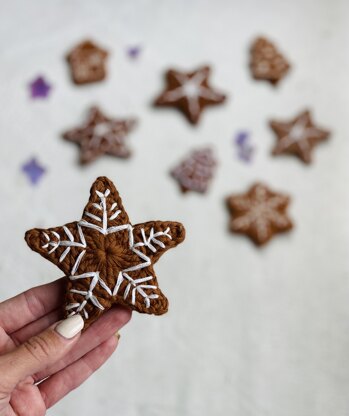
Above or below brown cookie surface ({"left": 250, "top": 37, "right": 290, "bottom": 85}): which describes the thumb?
below

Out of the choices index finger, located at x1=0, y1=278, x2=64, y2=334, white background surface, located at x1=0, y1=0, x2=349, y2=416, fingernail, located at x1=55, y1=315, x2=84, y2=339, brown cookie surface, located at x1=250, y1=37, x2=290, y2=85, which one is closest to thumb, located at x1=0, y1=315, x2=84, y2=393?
fingernail, located at x1=55, y1=315, x2=84, y2=339

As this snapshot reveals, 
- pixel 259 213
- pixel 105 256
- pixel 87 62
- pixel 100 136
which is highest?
pixel 87 62

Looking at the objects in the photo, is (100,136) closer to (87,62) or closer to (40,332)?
(87,62)

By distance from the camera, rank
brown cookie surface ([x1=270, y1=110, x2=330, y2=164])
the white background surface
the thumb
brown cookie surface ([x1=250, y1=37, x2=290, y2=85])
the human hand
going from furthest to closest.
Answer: brown cookie surface ([x1=250, y1=37, x2=290, y2=85]), brown cookie surface ([x1=270, y1=110, x2=330, y2=164]), the white background surface, the human hand, the thumb

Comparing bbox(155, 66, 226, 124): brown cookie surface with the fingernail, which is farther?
bbox(155, 66, 226, 124): brown cookie surface

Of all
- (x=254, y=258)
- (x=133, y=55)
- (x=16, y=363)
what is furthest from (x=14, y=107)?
(x=16, y=363)

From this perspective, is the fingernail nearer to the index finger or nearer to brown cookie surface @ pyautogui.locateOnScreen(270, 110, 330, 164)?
the index finger

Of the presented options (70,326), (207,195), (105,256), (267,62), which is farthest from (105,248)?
(267,62)

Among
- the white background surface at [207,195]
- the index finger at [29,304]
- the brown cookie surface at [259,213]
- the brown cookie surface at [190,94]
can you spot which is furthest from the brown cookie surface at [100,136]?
the index finger at [29,304]
